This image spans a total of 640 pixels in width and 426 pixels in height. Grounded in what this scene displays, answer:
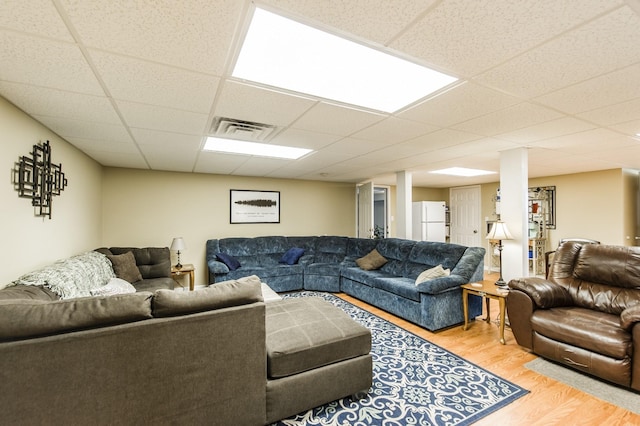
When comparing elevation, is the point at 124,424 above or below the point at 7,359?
below

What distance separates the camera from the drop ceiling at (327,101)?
1.16 meters

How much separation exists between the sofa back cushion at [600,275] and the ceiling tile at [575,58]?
205cm

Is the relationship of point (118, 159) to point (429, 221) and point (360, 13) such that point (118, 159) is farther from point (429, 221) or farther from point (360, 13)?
point (429, 221)

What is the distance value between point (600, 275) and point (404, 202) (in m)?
2.92

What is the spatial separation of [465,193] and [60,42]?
27.2 ft

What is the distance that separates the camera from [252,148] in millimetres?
3543

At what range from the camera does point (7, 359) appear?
1214 millimetres

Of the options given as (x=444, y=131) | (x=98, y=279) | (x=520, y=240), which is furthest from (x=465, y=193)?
(x=98, y=279)

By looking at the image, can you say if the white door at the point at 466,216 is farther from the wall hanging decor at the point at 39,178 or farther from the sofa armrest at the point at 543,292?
the wall hanging decor at the point at 39,178

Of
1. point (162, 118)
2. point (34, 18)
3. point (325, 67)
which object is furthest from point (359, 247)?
point (34, 18)

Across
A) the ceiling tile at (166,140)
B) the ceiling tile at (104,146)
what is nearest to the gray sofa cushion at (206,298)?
the ceiling tile at (166,140)

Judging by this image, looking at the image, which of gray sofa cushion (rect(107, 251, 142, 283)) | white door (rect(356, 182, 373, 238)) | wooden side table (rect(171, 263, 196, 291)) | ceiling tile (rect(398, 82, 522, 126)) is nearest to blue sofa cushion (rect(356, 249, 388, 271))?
white door (rect(356, 182, 373, 238))

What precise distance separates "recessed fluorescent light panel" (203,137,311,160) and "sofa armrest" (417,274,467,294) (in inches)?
86.6

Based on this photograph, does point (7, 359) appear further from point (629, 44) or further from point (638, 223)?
point (638, 223)
